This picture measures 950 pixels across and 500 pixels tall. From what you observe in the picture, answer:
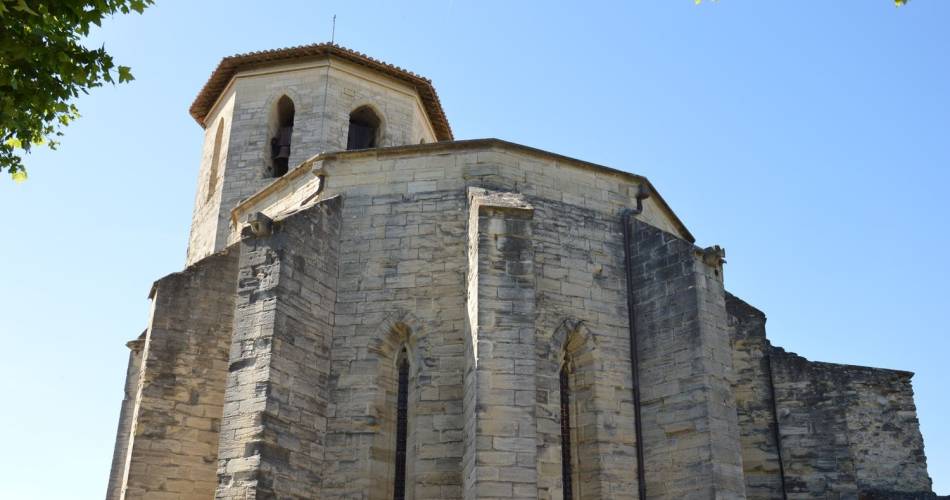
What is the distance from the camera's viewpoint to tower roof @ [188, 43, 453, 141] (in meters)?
17.0

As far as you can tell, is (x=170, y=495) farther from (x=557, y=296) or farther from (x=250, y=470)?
(x=557, y=296)

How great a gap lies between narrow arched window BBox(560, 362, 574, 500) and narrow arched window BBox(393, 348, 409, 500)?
1732 millimetres

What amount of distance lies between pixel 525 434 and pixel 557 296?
220 cm

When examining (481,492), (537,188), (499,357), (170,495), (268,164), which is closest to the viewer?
→ (481,492)

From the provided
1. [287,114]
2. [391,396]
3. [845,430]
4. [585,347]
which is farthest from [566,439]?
[287,114]

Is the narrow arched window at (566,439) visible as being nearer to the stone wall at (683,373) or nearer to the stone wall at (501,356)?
the stone wall at (683,373)

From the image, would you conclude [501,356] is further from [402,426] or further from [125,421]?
[125,421]

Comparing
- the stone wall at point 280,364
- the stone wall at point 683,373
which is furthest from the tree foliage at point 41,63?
the stone wall at point 683,373

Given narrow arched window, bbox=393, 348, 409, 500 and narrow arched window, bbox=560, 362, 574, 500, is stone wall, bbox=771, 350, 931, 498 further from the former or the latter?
narrow arched window, bbox=393, 348, 409, 500

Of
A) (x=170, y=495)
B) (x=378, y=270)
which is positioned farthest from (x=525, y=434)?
(x=170, y=495)

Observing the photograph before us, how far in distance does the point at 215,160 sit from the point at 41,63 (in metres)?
10.6

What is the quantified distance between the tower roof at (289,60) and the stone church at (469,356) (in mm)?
4789

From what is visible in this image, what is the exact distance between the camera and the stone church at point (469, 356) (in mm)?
9633

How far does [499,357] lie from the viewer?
9.48 metres
